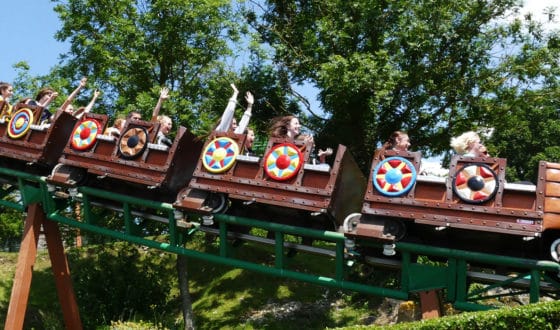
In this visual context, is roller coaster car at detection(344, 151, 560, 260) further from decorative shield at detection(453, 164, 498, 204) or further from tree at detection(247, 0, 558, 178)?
tree at detection(247, 0, 558, 178)

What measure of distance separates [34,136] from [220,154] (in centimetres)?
303

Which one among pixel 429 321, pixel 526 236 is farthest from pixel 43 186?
pixel 526 236

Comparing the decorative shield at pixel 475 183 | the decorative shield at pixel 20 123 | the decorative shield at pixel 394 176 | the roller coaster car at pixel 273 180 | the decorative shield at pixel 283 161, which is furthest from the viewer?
the decorative shield at pixel 20 123

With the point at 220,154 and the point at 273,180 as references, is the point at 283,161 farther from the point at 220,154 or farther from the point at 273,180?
the point at 220,154

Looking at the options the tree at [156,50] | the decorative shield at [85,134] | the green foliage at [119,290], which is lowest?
the green foliage at [119,290]

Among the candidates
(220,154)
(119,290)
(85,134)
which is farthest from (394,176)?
(119,290)

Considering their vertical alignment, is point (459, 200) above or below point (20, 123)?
below

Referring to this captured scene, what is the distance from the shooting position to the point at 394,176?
6.25 meters

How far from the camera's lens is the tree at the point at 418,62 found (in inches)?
448

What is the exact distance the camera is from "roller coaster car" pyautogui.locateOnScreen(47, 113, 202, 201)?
7.60m

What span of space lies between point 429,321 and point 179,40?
8.51m

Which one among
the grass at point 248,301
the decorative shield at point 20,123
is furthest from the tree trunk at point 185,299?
the decorative shield at point 20,123

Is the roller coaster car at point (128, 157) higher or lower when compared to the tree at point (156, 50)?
lower

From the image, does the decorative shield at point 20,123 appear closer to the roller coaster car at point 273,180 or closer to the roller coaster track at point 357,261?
the roller coaster track at point 357,261
